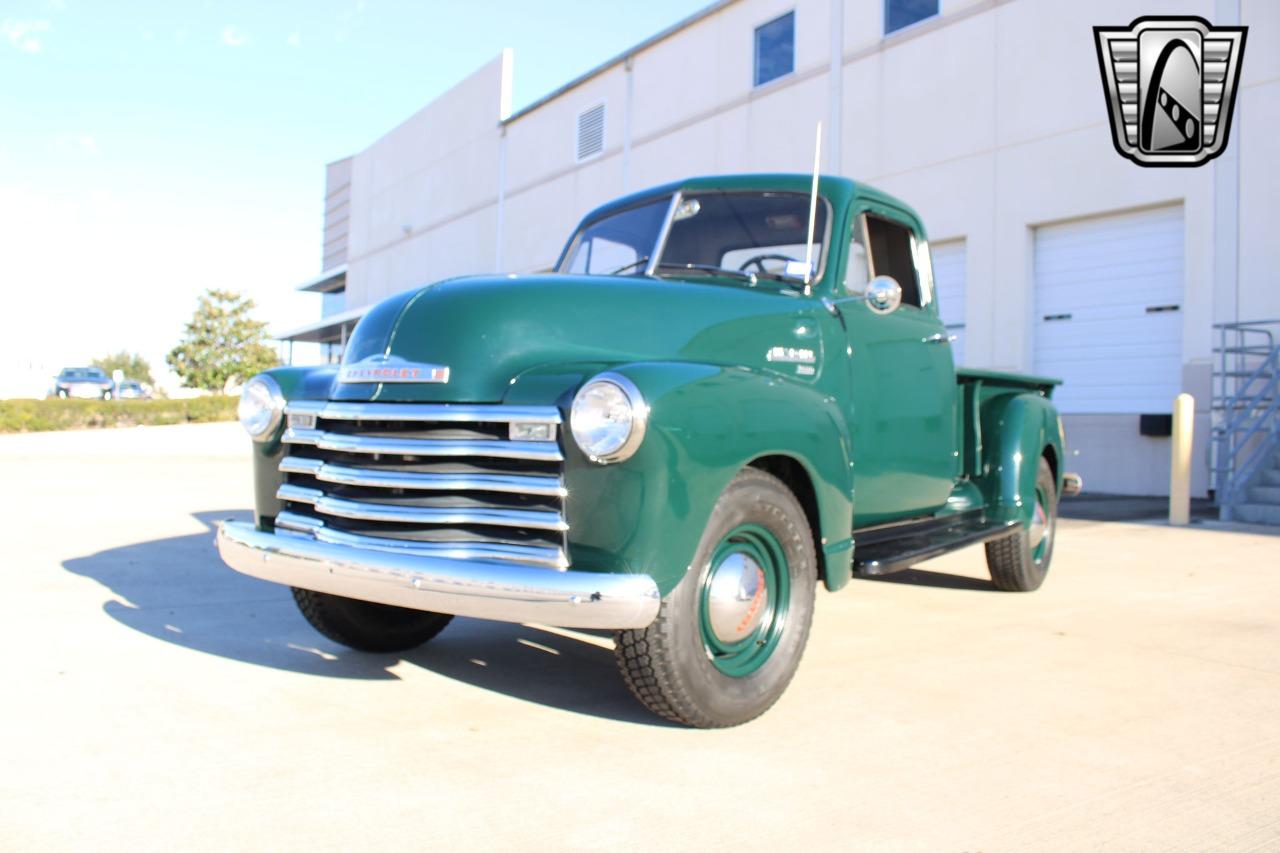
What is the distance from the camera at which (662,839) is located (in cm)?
233

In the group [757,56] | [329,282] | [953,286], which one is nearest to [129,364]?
[329,282]

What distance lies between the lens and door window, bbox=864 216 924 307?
15.2ft

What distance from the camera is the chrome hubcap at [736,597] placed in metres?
3.09

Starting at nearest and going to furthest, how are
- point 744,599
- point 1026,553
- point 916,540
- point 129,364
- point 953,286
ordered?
point 744,599, point 916,540, point 1026,553, point 953,286, point 129,364

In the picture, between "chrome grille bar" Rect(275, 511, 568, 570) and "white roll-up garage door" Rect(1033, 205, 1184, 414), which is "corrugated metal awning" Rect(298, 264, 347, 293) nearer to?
"white roll-up garage door" Rect(1033, 205, 1184, 414)

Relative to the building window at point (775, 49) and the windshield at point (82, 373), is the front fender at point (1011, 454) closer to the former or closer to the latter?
the building window at point (775, 49)

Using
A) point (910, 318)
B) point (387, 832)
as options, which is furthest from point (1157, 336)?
point (387, 832)

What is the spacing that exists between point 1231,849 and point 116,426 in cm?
2827

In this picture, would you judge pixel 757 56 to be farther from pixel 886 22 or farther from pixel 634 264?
pixel 634 264

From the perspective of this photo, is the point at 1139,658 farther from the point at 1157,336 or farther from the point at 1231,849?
the point at 1157,336

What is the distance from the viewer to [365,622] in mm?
3963

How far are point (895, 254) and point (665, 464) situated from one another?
2.49 meters

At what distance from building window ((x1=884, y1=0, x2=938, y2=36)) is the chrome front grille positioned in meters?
13.6

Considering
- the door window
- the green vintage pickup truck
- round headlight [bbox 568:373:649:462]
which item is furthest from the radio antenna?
round headlight [bbox 568:373:649:462]
